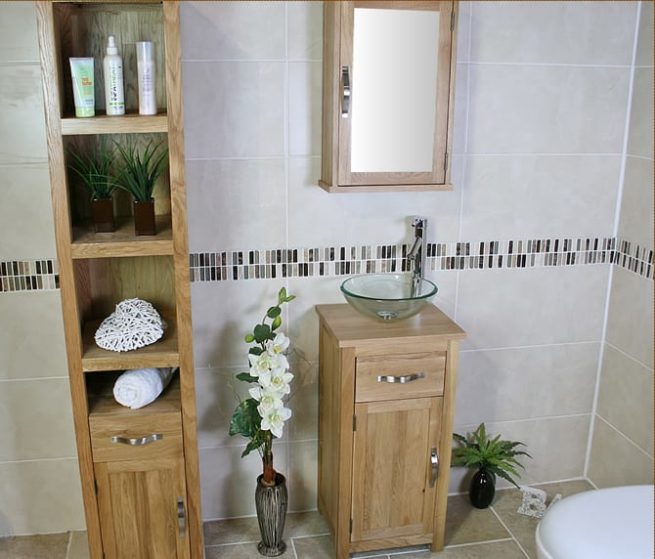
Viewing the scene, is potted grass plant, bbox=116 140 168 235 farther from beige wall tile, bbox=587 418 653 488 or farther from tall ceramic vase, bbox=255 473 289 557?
beige wall tile, bbox=587 418 653 488

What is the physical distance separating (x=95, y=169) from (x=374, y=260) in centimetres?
96

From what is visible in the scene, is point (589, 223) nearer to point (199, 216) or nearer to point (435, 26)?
point (435, 26)

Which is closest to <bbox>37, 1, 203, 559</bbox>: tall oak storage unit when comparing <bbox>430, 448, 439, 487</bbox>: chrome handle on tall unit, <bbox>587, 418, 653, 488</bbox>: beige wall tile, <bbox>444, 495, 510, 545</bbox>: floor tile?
<bbox>430, 448, 439, 487</bbox>: chrome handle on tall unit

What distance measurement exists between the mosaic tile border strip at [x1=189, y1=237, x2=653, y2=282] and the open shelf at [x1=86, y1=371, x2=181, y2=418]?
1.29 feet

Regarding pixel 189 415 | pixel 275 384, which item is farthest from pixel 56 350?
pixel 275 384

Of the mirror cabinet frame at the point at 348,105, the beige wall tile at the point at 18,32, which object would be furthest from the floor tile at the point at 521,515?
the beige wall tile at the point at 18,32

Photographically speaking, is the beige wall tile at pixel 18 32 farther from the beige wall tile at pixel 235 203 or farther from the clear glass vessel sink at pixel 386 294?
the clear glass vessel sink at pixel 386 294

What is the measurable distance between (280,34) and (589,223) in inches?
50.9

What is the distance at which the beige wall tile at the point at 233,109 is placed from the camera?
2.35 meters

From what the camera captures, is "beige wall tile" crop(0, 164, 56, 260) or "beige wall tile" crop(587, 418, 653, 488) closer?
"beige wall tile" crop(0, 164, 56, 260)

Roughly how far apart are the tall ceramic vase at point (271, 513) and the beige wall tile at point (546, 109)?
4.32 feet

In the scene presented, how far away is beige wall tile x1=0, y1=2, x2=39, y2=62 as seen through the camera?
2.22 m

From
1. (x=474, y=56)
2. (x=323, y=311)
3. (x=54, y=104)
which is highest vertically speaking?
(x=474, y=56)

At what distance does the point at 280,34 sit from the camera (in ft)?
7.72
